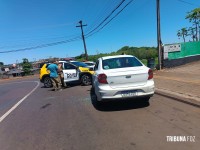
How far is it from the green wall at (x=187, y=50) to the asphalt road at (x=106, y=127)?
58.3 ft

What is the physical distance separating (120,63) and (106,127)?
315cm

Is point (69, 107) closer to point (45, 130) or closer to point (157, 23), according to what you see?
point (45, 130)

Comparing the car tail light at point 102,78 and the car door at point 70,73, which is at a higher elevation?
the car tail light at point 102,78

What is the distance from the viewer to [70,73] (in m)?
17.3

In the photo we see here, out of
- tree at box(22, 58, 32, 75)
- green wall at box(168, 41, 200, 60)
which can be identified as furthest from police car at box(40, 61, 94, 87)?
tree at box(22, 58, 32, 75)

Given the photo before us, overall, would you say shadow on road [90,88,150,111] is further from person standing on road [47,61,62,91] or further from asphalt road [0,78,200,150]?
person standing on road [47,61,62,91]

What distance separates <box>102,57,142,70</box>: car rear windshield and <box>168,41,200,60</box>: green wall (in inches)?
685

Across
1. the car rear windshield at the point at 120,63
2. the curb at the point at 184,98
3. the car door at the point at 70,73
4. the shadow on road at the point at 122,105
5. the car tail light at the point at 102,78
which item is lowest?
the shadow on road at the point at 122,105

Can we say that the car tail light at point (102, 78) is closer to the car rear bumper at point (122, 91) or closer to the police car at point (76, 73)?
the car rear bumper at point (122, 91)

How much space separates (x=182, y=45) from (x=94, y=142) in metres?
23.6

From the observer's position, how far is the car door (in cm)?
1727

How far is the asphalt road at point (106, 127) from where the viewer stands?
5344mm

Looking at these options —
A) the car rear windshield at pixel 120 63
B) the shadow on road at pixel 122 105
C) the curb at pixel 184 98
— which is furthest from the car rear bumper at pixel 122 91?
the curb at pixel 184 98

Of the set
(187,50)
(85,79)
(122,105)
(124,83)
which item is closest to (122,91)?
(124,83)
